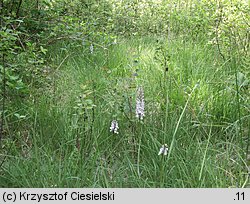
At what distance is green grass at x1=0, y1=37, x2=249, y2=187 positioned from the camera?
7.25ft

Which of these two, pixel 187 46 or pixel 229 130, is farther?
pixel 187 46

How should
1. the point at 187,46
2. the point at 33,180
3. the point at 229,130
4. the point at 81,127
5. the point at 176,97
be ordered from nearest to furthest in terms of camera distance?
the point at 33,180 → the point at 81,127 → the point at 229,130 → the point at 176,97 → the point at 187,46

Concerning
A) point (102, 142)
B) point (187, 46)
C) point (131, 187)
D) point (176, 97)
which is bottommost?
point (131, 187)

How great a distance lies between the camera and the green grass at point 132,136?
2.21 metres

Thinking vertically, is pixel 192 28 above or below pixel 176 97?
above

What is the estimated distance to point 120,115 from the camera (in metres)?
2.78

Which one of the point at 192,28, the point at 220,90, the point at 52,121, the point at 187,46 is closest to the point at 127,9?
the point at 192,28

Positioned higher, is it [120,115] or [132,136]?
[120,115]

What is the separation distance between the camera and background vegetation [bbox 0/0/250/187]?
225 cm

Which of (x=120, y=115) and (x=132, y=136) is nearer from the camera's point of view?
(x=132, y=136)

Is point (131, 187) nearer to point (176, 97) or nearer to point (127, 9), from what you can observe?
point (176, 97)

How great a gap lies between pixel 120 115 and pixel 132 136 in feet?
0.70

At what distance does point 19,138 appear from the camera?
2709 mm

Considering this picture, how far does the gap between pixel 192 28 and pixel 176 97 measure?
2.31m
